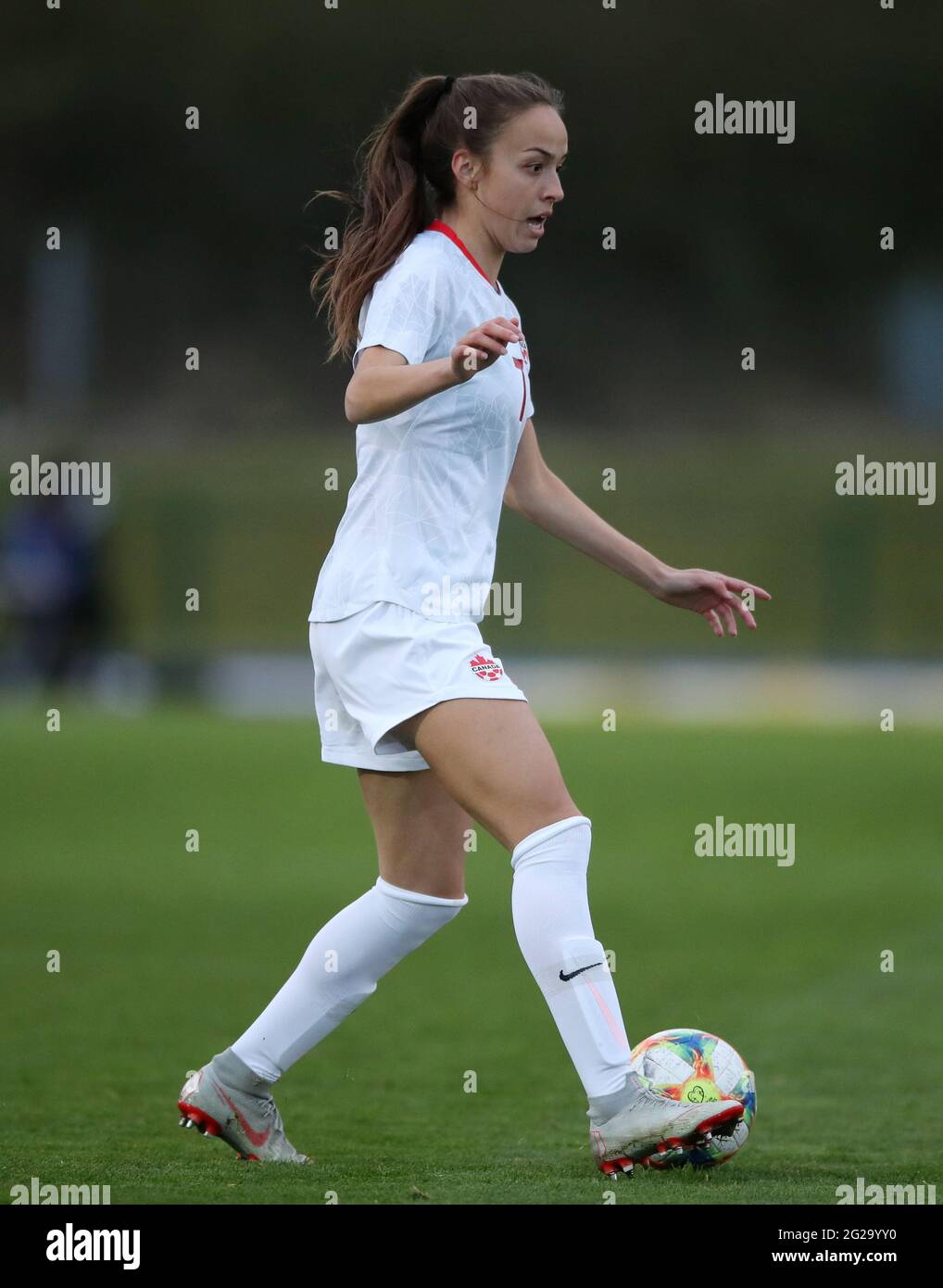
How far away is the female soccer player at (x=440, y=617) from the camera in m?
4.09

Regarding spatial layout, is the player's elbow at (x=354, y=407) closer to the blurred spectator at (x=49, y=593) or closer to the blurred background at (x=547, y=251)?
the blurred spectator at (x=49, y=593)

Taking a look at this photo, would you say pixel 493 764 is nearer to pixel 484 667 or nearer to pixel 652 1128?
pixel 484 667

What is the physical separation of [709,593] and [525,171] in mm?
1063

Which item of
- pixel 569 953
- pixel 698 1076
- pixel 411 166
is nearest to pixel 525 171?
pixel 411 166

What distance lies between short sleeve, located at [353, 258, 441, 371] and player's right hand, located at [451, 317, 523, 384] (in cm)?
29

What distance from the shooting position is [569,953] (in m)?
4.11

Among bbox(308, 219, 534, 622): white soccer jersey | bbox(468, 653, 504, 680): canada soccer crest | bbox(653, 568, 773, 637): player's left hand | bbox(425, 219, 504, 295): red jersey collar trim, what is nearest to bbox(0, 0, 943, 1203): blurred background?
bbox(425, 219, 504, 295): red jersey collar trim

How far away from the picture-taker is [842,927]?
9.15m

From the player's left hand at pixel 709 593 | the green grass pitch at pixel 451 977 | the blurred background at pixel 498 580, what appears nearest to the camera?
the green grass pitch at pixel 451 977

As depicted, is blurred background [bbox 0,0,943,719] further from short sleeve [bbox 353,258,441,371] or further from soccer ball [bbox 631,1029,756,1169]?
short sleeve [bbox 353,258,441,371]

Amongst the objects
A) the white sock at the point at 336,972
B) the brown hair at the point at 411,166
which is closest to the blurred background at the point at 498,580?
the white sock at the point at 336,972

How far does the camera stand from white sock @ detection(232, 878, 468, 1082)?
175 inches

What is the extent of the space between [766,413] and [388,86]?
926 cm
